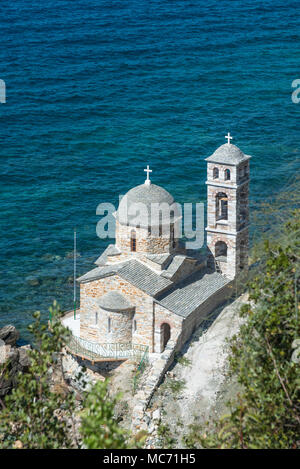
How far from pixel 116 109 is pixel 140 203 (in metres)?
60.1

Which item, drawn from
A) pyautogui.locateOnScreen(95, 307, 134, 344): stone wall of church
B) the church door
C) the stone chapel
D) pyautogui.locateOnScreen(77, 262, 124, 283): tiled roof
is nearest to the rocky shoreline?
the stone chapel

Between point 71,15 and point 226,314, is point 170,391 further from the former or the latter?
point 71,15

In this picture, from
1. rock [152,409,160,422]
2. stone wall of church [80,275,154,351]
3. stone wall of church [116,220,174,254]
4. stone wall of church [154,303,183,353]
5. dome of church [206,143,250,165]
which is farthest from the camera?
dome of church [206,143,250,165]

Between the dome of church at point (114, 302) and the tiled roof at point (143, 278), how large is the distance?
1.10 metres

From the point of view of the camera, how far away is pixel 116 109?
10412 centimetres

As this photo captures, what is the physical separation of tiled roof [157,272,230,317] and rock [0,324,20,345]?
11.8m

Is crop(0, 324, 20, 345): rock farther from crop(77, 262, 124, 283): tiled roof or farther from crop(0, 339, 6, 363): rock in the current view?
crop(77, 262, 124, 283): tiled roof

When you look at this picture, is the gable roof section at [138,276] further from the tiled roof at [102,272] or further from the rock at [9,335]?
the rock at [9,335]

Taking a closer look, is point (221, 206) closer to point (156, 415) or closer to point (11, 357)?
point (156, 415)

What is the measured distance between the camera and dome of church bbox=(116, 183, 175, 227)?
45688mm

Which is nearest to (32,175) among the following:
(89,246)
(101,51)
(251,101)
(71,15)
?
(89,246)

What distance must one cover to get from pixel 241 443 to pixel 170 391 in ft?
57.3

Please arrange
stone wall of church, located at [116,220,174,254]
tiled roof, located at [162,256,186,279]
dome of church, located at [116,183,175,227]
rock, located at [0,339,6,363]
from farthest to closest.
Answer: rock, located at [0,339,6,363]
stone wall of church, located at [116,220,174,254]
tiled roof, located at [162,256,186,279]
dome of church, located at [116,183,175,227]

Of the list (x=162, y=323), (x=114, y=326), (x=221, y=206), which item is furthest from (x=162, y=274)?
(x=221, y=206)
